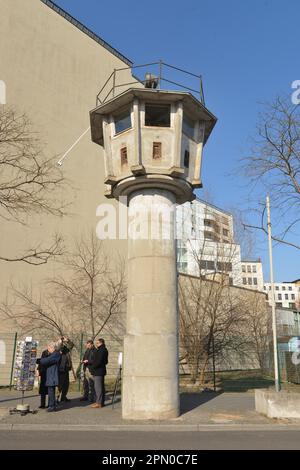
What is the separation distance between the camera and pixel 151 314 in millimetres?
11930

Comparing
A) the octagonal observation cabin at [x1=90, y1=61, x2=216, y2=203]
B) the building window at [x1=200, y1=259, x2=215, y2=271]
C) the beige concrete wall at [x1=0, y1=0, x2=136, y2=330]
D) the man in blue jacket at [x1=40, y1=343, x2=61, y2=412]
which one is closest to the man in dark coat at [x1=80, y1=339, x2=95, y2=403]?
the man in blue jacket at [x1=40, y1=343, x2=61, y2=412]

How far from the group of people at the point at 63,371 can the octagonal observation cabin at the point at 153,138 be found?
497 centimetres

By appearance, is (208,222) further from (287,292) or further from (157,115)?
(287,292)

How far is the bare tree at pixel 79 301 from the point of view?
72.1 ft

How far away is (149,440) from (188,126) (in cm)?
893

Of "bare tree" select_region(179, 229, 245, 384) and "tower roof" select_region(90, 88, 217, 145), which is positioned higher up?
"tower roof" select_region(90, 88, 217, 145)

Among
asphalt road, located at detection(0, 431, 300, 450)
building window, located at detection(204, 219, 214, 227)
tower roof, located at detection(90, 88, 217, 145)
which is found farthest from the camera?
building window, located at detection(204, 219, 214, 227)

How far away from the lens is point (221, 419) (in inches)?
451

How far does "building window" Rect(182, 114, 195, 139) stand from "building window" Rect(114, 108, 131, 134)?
5.42 feet

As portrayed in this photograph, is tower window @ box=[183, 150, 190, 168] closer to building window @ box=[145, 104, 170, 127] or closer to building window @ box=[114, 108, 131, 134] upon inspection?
building window @ box=[145, 104, 170, 127]

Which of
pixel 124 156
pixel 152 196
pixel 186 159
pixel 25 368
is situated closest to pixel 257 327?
pixel 25 368

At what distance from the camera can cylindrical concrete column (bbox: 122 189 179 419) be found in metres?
11.5

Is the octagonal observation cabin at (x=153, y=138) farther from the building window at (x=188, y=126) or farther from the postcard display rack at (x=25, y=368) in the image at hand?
the postcard display rack at (x=25, y=368)
